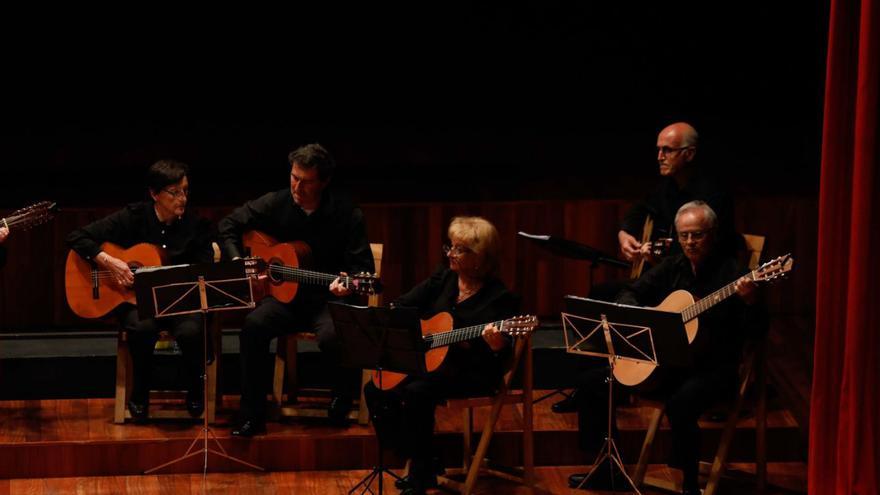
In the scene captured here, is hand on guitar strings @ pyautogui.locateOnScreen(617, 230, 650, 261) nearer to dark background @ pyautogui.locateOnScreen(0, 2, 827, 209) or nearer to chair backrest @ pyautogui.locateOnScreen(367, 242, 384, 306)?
chair backrest @ pyautogui.locateOnScreen(367, 242, 384, 306)

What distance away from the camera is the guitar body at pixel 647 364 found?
5.43 m

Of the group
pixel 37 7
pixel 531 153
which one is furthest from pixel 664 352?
pixel 37 7

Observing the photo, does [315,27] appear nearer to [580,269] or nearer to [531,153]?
[531,153]

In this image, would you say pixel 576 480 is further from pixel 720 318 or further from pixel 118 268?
pixel 118 268

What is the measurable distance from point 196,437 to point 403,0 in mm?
3690

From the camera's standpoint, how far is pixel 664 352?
510 cm

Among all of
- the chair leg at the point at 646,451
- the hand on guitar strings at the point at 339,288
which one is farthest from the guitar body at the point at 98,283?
the chair leg at the point at 646,451

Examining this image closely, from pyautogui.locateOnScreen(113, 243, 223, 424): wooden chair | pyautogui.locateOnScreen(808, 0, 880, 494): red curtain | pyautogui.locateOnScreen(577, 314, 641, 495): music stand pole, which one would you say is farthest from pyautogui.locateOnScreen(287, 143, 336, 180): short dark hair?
pyautogui.locateOnScreen(808, 0, 880, 494): red curtain

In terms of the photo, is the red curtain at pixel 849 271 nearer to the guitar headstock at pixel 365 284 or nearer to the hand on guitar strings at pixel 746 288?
the hand on guitar strings at pixel 746 288

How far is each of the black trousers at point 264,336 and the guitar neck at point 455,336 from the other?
2.11 feet

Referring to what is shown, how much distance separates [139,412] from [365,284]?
1249 mm

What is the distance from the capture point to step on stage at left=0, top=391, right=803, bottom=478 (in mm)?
5824

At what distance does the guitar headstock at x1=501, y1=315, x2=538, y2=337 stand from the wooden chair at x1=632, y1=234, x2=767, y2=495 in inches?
26.6

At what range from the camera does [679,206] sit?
6.17m
